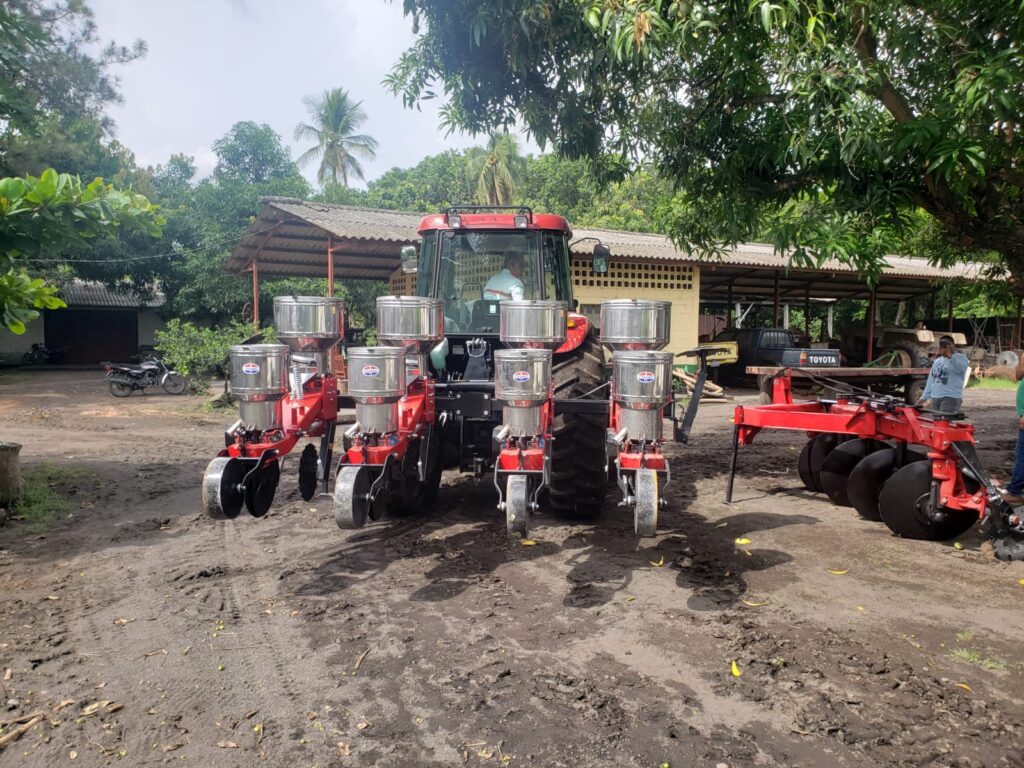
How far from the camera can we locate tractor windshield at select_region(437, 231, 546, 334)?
625 centimetres

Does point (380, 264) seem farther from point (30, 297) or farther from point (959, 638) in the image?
point (959, 638)

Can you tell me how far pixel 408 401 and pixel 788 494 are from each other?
13.9 feet

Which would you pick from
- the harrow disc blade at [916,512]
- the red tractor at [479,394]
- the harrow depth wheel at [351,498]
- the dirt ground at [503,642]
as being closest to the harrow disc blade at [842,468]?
the dirt ground at [503,642]

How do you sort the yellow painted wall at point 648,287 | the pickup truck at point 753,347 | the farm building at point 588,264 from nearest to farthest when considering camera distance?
the farm building at point 588,264 < the yellow painted wall at point 648,287 < the pickup truck at point 753,347

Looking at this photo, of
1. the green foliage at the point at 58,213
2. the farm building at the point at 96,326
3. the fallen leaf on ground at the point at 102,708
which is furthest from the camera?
the farm building at the point at 96,326

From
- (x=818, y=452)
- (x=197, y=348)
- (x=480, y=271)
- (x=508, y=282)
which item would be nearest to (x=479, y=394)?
(x=508, y=282)

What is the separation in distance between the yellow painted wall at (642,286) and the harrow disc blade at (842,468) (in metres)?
9.77

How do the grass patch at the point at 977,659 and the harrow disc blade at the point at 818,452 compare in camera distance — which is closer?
the grass patch at the point at 977,659

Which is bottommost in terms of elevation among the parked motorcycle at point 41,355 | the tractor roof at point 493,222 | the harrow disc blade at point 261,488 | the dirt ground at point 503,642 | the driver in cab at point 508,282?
the dirt ground at point 503,642

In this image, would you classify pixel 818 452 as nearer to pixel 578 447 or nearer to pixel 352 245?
pixel 578 447

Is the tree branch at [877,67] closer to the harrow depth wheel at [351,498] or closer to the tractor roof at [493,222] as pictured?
the tractor roof at [493,222]

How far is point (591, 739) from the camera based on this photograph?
2.94 m

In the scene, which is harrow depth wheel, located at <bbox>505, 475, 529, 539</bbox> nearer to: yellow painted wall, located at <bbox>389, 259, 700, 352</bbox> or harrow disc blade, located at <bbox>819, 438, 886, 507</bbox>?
harrow disc blade, located at <bbox>819, 438, 886, 507</bbox>

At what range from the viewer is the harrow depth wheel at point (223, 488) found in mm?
4430
